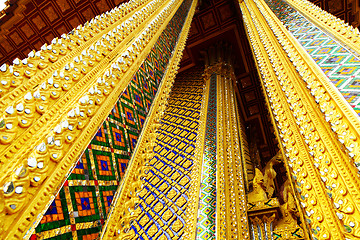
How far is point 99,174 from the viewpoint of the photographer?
2.45 ft

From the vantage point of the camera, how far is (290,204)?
1.88 meters

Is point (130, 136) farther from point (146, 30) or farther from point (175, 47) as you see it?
point (175, 47)

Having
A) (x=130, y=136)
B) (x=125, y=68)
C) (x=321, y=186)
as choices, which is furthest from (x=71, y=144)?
(x=321, y=186)

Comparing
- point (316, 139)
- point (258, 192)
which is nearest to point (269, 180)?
point (258, 192)

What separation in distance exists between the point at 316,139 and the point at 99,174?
0.72m

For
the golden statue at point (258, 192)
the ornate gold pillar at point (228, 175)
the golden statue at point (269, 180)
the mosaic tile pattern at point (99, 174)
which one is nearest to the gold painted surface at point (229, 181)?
the ornate gold pillar at point (228, 175)

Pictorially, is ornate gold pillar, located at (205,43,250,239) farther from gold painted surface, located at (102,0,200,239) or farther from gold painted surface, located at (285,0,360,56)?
gold painted surface, located at (285,0,360,56)

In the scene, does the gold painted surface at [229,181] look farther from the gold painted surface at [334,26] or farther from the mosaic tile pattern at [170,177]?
the gold painted surface at [334,26]

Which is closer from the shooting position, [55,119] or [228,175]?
[55,119]

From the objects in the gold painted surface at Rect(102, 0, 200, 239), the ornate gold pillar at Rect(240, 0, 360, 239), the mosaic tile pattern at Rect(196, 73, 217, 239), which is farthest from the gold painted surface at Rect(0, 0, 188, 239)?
the mosaic tile pattern at Rect(196, 73, 217, 239)

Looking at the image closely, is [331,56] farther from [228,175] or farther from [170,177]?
[170,177]

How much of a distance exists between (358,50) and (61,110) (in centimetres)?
112

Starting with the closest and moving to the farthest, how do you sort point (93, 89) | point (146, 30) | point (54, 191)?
point (54, 191), point (93, 89), point (146, 30)

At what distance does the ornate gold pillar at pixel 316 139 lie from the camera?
652 millimetres
